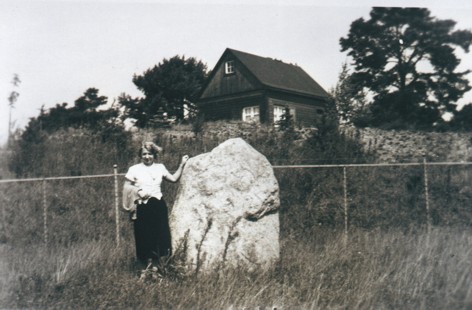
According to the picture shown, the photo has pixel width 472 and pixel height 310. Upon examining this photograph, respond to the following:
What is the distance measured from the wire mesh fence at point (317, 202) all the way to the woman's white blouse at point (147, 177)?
134 inches

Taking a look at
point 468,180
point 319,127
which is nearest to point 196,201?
point 319,127

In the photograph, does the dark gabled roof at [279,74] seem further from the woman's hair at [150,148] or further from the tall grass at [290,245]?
the woman's hair at [150,148]

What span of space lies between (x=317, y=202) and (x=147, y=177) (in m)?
5.23

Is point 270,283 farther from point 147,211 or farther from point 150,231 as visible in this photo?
point 147,211

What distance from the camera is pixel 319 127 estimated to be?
11273mm

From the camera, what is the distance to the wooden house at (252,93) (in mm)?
22656

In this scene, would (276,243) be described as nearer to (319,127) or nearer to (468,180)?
(319,127)

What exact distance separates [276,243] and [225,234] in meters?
0.81

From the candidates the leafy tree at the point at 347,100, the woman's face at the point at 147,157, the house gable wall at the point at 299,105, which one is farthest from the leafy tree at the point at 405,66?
the woman's face at the point at 147,157

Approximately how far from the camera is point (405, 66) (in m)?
16.2

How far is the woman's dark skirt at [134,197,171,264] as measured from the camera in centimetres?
508

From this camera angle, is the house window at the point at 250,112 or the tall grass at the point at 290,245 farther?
the house window at the point at 250,112

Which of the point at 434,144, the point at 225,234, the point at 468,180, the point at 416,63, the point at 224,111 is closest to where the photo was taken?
the point at 225,234

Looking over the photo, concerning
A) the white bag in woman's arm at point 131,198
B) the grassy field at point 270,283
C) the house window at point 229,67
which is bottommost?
the grassy field at point 270,283
